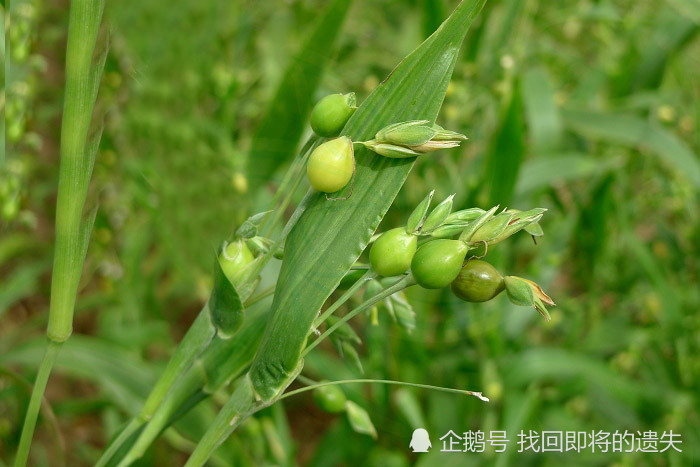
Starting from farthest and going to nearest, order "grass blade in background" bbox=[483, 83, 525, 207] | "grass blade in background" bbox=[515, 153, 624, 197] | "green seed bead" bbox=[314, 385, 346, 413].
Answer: "grass blade in background" bbox=[515, 153, 624, 197]
"grass blade in background" bbox=[483, 83, 525, 207]
"green seed bead" bbox=[314, 385, 346, 413]

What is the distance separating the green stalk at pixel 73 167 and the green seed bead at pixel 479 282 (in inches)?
5.5

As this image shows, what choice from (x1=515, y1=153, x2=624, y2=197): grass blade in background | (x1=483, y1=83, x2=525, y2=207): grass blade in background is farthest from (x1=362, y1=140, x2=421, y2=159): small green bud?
(x1=515, y1=153, x2=624, y2=197): grass blade in background

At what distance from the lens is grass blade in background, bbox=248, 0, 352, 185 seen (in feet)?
1.29

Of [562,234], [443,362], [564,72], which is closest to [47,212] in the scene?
[443,362]

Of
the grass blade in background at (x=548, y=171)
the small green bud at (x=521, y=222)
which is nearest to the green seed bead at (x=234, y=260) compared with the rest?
the small green bud at (x=521, y=222)

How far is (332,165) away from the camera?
22cm

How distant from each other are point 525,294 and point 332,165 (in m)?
0.08

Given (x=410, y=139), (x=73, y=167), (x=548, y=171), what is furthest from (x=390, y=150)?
(x=548, y=171)

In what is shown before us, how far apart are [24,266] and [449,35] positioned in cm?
87

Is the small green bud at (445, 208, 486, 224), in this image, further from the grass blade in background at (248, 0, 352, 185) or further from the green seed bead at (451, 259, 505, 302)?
the grass blade in background at (248, 0, 352, 185)

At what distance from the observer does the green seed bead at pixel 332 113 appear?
0.76 feet

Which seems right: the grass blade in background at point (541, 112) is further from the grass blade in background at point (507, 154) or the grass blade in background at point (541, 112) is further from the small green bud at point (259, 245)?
the small green bud at point (259, 245)

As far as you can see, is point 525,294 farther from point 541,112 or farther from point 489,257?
point 541,112

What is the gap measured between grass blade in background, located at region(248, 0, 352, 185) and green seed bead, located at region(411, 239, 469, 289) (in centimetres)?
16
